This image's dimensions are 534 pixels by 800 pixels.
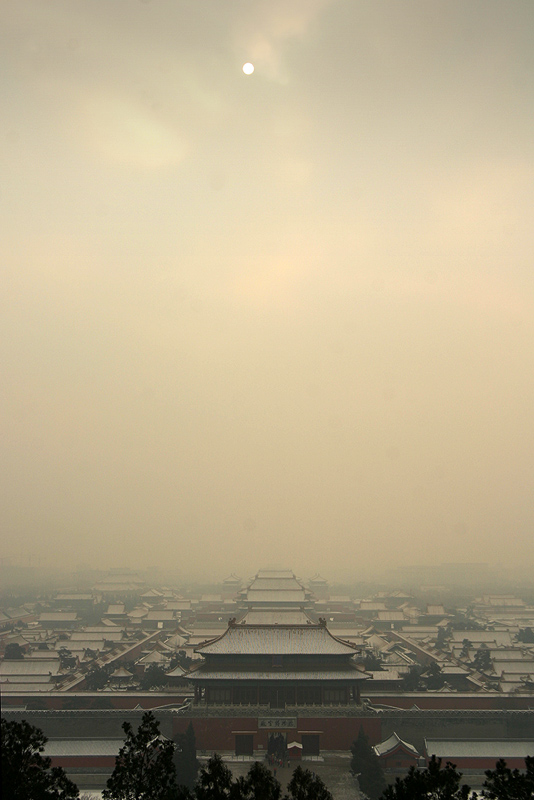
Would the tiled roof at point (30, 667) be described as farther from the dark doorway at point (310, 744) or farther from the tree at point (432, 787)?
the tree at point (432, 787)

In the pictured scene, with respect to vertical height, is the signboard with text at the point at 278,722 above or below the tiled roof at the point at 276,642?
below

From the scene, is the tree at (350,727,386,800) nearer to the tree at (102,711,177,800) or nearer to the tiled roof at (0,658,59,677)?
the tree at (102,711,177,800)

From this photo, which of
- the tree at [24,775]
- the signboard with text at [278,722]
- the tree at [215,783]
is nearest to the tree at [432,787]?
the tree at [215,783]

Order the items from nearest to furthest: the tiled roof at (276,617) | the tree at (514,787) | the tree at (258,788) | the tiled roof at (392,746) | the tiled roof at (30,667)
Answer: the tree at (514,787) → the tree at (258,788) → the tiled roof at (392,746) → the tiled roof at (30,667) → the tiled roof at (276,617)

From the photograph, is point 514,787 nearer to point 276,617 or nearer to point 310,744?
point 310,744

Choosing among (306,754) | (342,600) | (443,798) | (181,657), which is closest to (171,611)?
(342,600)

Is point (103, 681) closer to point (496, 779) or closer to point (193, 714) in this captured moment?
point (193, 714)
